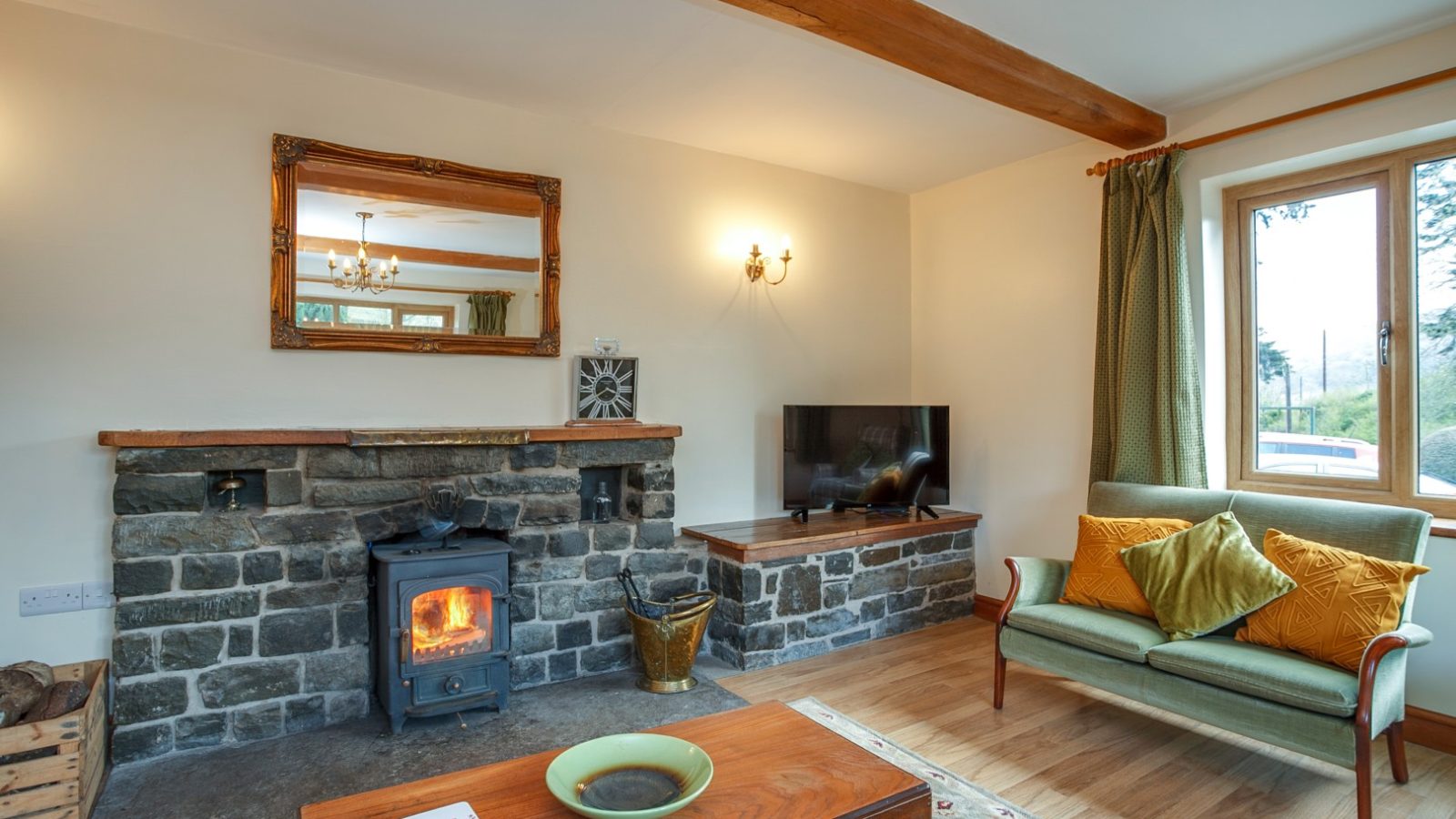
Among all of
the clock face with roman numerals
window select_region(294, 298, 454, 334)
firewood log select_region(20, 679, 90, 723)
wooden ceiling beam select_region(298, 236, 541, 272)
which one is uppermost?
wooden ceiling beam select_region(298, 236, 541, 272)

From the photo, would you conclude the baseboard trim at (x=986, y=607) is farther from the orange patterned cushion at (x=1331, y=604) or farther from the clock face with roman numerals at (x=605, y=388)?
the clock face with roman numerals at (x=605, y=388)

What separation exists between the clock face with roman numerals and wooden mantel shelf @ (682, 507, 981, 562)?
0.70m

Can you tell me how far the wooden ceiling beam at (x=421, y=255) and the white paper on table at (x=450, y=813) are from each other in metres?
2.25

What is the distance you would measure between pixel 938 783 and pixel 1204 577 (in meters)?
1.21

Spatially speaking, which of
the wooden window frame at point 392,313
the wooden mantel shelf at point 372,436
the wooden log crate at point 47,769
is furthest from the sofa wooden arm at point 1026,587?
the wooden log crate at point 47,769

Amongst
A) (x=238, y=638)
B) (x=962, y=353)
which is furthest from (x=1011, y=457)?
(x=238, y=638)

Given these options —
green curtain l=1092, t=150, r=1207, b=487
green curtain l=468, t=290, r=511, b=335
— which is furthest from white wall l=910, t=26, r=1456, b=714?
green curtain l=468, t=290, r=511, b=335

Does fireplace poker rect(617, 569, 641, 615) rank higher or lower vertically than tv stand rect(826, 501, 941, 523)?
lower

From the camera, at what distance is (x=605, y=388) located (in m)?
3.54

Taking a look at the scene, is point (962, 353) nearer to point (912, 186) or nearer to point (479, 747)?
point (912, 186)

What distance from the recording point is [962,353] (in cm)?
451

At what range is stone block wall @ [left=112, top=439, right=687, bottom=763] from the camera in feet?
8.34

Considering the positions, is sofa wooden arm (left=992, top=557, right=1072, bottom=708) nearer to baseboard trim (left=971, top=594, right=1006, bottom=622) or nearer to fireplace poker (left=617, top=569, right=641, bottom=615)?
baseboard trim (left=971, top=594, right=1006, bottom=622)

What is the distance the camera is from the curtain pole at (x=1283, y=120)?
2719 millimetres
